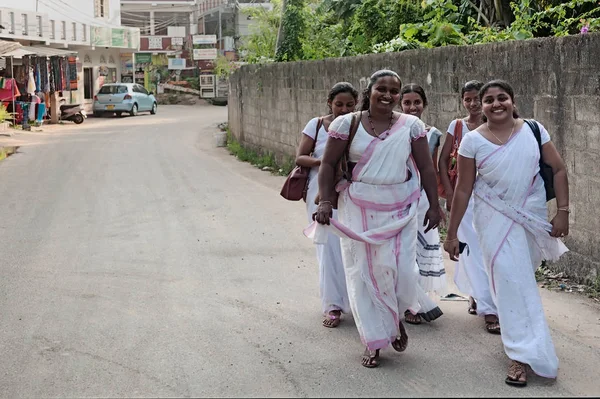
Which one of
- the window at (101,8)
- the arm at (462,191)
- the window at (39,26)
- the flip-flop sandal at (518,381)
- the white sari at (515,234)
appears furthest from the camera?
the window at (101,8)

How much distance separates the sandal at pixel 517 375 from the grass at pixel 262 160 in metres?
10.4

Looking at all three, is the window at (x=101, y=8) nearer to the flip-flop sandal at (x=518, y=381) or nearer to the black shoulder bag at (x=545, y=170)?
the black shoulder bag at (x=545, y=170)

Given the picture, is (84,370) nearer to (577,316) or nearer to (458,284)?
(458,284)

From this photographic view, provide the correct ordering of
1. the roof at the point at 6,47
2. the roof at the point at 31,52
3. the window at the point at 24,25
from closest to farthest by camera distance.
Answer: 1. the roof at the point at 6,47
2. the roof at the point at 31,52
3. the window at the point at 24,25

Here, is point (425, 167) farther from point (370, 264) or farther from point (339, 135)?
point (370, 264)

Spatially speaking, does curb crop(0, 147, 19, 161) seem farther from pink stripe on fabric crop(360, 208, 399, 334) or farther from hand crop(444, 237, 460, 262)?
hand crop(444, 237, 460, 262)

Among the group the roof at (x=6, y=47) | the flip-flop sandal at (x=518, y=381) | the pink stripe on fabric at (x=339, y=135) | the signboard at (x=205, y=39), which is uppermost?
the signboard at (x=205, y=39)

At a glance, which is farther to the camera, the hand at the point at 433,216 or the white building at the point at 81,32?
the white building at the point at 81,32

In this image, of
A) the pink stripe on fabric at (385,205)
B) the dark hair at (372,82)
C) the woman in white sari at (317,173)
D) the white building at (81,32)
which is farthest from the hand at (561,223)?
the white building at (81,32)

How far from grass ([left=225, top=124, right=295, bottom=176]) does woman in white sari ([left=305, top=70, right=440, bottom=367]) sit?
980 centimetres

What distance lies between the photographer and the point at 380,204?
501 cm

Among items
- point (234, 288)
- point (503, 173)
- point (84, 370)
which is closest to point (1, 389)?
point (84, 370)

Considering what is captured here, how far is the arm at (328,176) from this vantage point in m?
5.07

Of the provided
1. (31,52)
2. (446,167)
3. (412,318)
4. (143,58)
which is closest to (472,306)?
(412,318)
